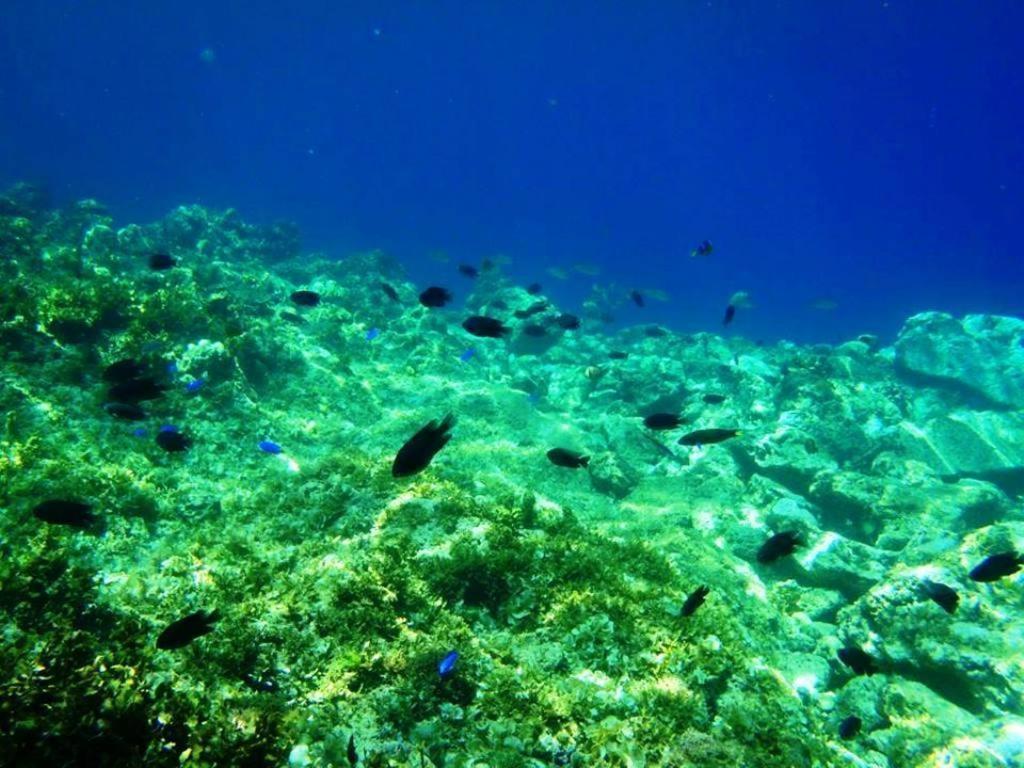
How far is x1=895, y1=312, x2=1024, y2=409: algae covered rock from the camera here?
18.0m

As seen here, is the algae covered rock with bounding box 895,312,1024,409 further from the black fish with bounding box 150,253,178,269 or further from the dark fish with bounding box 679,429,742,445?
the black fish with bounding box 150,253,178,269

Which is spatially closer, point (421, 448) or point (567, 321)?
point (421, 448)

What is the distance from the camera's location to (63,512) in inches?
169

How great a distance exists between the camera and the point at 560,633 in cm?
471

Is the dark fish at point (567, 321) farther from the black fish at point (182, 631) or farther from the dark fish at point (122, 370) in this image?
the black fish at point (182, 631)

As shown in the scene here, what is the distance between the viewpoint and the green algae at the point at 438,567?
341 cm

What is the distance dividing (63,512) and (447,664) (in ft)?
11.8

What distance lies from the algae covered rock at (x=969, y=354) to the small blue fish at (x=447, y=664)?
74.5 feet

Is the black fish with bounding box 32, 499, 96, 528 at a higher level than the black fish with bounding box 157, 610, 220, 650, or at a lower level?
higher

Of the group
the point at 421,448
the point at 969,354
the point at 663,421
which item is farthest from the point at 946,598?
the point at 969,354

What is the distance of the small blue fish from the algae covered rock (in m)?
22.7

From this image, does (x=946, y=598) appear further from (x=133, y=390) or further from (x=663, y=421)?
(x=133, y=390)

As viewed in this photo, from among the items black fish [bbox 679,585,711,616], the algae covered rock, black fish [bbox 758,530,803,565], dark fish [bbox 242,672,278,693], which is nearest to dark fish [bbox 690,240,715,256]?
black fish [bbox 758,530,803,565]

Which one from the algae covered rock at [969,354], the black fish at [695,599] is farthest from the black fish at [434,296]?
the algae covered rock at [969,354]
